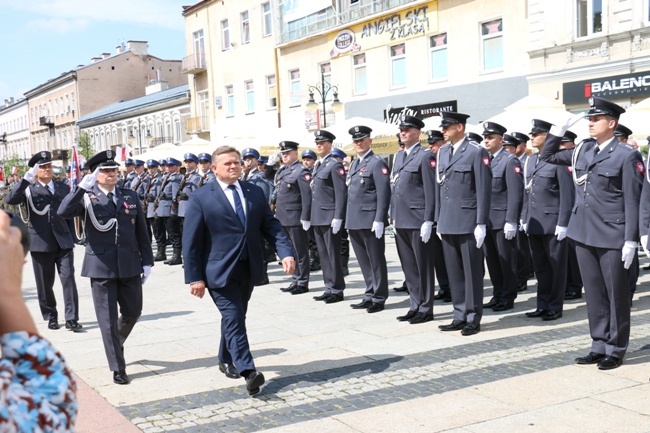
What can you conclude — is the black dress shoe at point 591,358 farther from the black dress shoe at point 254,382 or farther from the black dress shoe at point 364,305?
the black dress shoe at point 364,305

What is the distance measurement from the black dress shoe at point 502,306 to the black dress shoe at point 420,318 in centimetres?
100

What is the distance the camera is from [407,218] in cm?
829

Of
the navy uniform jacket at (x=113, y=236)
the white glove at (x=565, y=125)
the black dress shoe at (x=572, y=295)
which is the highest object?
the white glove at (x=565, y=125)

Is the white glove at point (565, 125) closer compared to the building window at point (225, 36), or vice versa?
the white glove at point (565, 125)

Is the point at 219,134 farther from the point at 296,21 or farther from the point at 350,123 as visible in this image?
the point at 350,123

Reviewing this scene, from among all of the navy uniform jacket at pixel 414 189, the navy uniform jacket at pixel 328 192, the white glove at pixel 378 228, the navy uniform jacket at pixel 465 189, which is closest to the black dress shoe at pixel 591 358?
the navy uniform jacket at pixel 465 189

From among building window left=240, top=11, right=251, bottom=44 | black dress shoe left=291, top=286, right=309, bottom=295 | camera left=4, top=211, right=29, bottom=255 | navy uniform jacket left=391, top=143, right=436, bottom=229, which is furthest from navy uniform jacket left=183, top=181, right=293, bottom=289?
building window left=240, top=11, right=251, bottom=44

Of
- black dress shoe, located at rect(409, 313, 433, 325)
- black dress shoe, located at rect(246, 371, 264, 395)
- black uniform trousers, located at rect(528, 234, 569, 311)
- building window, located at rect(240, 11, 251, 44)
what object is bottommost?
black dress shoe, located at rect(409, 313, 433, 325)

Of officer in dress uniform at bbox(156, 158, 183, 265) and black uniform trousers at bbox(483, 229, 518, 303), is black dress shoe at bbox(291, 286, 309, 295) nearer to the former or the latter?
black uniform trousers at bbox(483, 229, 518, 303)

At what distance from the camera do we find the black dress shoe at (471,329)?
727 centimetres

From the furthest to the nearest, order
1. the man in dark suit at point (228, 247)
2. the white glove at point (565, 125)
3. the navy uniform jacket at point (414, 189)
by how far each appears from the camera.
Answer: the navy uniform jacket at point (414, 189), the white glove at point (565, 125), the man in dark suit at point (228, 247)

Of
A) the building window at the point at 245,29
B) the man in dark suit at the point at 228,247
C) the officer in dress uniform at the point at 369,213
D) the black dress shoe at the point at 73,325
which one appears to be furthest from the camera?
the building window at the point at 245,29

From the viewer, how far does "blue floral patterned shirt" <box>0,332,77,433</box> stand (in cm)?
153

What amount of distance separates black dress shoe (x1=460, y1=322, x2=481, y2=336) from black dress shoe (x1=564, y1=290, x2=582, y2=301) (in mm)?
2340
